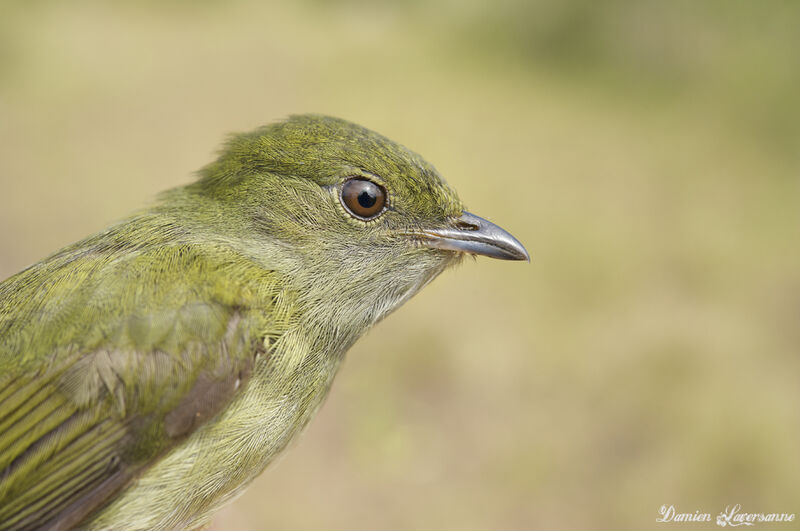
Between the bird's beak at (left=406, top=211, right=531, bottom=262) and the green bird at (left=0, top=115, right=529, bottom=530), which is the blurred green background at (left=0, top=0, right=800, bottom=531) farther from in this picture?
the bird's beak at (left=406, top=211, right=531, bottom=262)

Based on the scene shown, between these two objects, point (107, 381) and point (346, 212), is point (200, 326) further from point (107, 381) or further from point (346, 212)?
point (346, 212)

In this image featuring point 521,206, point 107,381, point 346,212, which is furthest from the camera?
point 521,206

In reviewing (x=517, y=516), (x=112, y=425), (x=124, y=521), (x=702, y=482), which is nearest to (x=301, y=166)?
(x=112, y=425)

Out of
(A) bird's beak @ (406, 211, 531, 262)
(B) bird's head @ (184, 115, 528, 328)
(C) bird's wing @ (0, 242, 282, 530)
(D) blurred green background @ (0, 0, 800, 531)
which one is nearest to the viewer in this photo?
(C) bird's wing @ (0, 242, 282, 530)

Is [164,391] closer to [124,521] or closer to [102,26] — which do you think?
[124,521]

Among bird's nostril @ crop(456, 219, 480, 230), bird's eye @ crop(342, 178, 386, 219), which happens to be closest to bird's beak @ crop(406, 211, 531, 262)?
bird's nostril @ crop(456, 219, 480, 230)

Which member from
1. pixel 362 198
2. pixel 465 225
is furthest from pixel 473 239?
pixel 362 198

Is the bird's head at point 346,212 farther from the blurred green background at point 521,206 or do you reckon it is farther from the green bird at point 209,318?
the blurred green background at point 521,206
